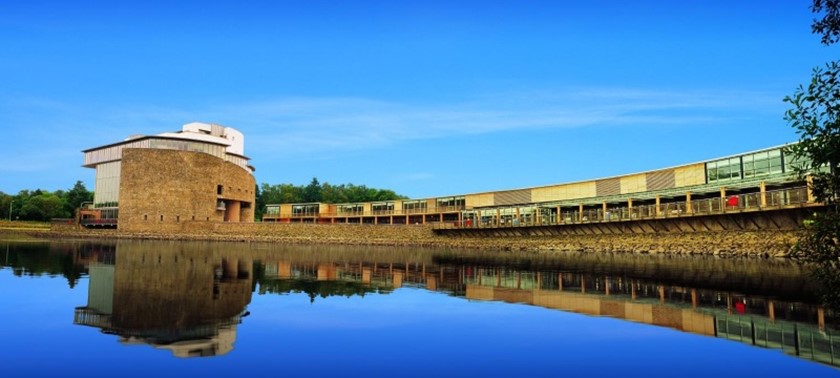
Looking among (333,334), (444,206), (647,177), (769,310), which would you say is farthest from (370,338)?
(444,206)

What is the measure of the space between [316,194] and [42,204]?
253ft

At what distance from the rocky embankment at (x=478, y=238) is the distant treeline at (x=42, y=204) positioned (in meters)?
50.0

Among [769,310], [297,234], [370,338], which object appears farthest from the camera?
[297,234]

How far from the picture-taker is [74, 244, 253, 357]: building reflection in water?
37.9 feet

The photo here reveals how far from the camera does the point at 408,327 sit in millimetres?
13953

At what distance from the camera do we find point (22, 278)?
77.8 feet

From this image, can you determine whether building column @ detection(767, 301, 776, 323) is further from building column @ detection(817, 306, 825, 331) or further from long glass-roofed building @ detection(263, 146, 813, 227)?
long glass-roofed building @ detection(263, 146, 813, 227)

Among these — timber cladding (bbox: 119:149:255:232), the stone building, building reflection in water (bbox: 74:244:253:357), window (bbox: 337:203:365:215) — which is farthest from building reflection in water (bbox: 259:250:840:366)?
window (bbox: 337:203:365:215)

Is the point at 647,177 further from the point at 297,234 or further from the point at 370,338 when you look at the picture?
the point at 370,338

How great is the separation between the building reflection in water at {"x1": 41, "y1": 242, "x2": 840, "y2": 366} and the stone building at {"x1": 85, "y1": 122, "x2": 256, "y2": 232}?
6215 centimetres

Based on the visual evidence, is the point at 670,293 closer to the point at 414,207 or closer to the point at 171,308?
the point at 171,308

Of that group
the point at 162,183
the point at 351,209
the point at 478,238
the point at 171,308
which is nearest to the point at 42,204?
the point at 162,183

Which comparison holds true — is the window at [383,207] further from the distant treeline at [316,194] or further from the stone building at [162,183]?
the distant treeline at [316,194]

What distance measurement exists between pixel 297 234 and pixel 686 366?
72.6 m
